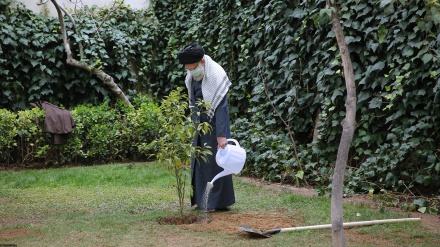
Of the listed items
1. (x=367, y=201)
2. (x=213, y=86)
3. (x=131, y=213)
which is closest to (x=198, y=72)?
(x=213, y=86)

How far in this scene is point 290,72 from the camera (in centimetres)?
817

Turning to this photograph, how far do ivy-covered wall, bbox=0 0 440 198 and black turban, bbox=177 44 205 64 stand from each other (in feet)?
4.24

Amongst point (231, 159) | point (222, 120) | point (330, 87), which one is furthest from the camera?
point (330, 87)

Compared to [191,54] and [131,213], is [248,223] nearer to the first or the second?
[131,213]

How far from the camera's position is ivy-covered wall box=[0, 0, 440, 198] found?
6.09 metres

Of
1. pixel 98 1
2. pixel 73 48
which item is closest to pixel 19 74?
pixel 73 48

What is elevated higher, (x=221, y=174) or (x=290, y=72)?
(x=290, y=72)

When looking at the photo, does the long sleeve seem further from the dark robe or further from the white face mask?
the white face mask

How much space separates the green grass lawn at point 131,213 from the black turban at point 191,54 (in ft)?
5.05

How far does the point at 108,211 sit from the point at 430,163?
3.38m

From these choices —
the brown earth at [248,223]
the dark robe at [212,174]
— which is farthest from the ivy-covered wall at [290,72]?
the dark robe at [212,174]

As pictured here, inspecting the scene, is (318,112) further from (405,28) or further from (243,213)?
(243,213)

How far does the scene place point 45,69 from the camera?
10.8 meters

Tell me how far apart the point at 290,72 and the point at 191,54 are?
2846 millimetres
